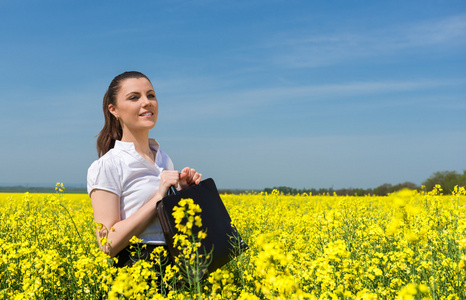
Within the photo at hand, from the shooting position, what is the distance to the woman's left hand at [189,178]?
2.86 metres

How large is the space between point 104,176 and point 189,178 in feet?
1.98

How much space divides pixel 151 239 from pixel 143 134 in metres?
0.83

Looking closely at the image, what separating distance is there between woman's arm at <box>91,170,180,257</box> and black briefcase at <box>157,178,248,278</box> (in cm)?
10

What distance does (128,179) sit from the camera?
2947 millimetres

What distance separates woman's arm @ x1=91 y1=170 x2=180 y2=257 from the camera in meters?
2.65

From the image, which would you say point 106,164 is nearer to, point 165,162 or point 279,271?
point 165,162

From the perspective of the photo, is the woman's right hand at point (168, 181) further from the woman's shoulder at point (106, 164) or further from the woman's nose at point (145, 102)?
the woman's nose at point (145, 102)

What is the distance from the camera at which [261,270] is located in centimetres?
170

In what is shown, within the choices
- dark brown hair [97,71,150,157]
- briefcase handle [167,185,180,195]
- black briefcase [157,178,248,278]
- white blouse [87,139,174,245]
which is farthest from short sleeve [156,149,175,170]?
briefcase handle [167,185,180,195]

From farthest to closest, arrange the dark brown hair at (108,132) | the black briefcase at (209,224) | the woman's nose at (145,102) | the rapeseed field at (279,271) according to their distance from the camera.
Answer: the dark brown hair at (108,132) < the woman's nose at (145,102) < the black briefcase at (209,224) < the rapeseed field at (279,271)

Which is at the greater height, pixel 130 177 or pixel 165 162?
pixel 165 162

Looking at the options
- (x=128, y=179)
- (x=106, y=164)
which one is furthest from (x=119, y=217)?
(x=106, y=164)

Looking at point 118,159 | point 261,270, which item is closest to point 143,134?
point 118,159

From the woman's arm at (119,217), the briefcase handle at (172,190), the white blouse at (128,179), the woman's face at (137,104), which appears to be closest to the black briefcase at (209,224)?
the briefcase handle at (172,190)
